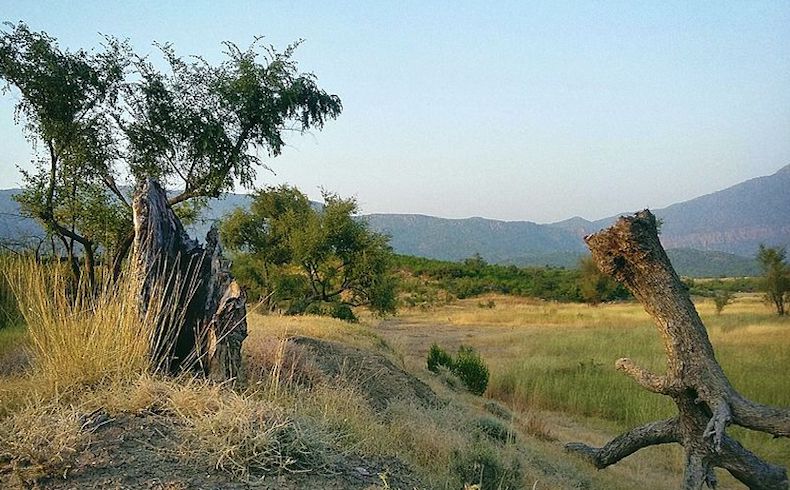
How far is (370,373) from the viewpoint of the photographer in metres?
12.2

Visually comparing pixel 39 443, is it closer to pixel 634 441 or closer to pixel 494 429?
pixel 494 429

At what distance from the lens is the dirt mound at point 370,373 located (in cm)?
1089

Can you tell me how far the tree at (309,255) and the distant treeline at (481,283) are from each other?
954 inches

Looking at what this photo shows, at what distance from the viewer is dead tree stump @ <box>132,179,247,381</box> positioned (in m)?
7.20

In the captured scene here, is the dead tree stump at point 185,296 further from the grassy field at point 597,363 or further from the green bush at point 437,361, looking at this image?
the green bush at point 437,361

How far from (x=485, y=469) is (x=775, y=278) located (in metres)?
37.2

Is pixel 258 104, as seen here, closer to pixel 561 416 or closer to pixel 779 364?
pixel 561 416

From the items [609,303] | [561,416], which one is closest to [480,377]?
[561,416]

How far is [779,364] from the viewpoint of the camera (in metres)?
21.1

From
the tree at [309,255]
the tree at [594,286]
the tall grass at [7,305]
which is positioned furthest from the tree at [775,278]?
the tall grass at [7,305]

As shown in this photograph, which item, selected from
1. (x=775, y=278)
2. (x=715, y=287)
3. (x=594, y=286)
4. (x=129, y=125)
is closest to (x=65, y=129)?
(x=129, y=125)

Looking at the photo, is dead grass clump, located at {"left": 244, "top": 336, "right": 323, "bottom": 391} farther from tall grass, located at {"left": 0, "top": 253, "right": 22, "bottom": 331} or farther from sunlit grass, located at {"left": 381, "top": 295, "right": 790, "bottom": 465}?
sunlit grass, located at {"left": 381, "top": 295, "right": 790, "bottom": 465}

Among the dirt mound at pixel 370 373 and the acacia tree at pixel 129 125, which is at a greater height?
the acacia tree at pixel 129 125

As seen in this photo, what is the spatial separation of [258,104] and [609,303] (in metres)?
46.7
